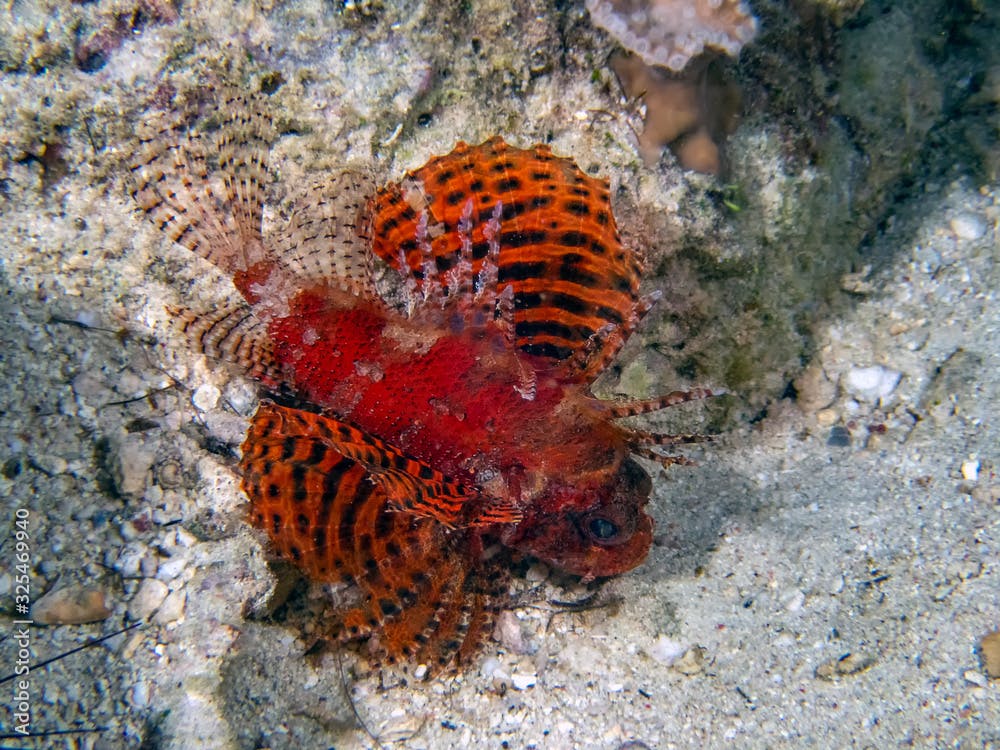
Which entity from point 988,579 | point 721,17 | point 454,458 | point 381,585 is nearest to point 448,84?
point 721,17

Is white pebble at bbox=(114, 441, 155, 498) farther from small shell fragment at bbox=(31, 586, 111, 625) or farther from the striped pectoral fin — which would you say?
the striped pectoral fin

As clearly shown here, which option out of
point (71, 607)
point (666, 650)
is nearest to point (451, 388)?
point (666, 650)

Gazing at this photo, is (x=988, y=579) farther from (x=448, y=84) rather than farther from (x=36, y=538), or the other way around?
(x=36, y=538)

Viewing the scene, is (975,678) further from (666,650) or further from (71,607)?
(71,607)

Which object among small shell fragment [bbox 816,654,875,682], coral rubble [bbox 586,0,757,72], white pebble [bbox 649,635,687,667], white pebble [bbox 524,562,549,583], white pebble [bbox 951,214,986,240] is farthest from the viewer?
white pebble [bbox 951,214,986,240]

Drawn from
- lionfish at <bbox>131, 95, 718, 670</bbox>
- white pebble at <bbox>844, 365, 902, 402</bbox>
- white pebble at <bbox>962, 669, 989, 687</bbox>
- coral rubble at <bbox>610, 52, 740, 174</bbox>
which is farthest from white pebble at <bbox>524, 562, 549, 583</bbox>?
coral rubble at <bbox>610, 52, 740, 174</bbox>

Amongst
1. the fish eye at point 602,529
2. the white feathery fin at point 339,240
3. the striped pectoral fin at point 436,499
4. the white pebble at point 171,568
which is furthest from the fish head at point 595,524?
the white pebble at point 171,568
